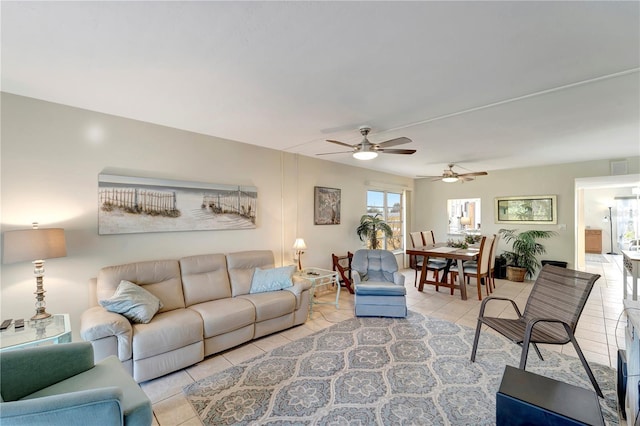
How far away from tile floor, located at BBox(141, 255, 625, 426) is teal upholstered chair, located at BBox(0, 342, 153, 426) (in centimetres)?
59

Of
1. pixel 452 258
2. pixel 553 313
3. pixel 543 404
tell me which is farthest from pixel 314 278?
pixel 543 404

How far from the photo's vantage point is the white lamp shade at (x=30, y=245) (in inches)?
82.8

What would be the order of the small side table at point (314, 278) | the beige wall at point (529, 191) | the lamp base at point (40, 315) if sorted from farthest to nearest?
the beige wall at point (529, 191), the small side table at point (314, 278), the lamp base at point (40, 315)

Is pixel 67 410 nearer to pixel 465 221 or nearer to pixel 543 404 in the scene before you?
pixel 543 404

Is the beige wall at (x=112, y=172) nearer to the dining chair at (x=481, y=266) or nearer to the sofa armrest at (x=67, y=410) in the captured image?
the sofa armrest at (x=67, y=410)

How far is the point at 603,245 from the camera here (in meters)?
8.82

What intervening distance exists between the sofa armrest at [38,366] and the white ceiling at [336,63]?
1.87 metres

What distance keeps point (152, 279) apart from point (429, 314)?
3593 mm

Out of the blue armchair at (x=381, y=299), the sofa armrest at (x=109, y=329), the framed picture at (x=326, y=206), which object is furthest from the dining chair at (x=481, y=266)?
the sofa armrest at (x=109, y=329)

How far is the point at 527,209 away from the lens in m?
6.01

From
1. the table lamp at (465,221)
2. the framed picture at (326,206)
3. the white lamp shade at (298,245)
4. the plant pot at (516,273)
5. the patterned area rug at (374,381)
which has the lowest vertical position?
the patterned area rug at (374,381)

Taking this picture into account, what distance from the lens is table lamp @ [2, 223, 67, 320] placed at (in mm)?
2107

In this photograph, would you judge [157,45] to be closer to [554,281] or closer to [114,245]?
[114,245]

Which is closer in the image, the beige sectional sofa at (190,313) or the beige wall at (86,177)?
the beige sectional sofa at (190,313)
